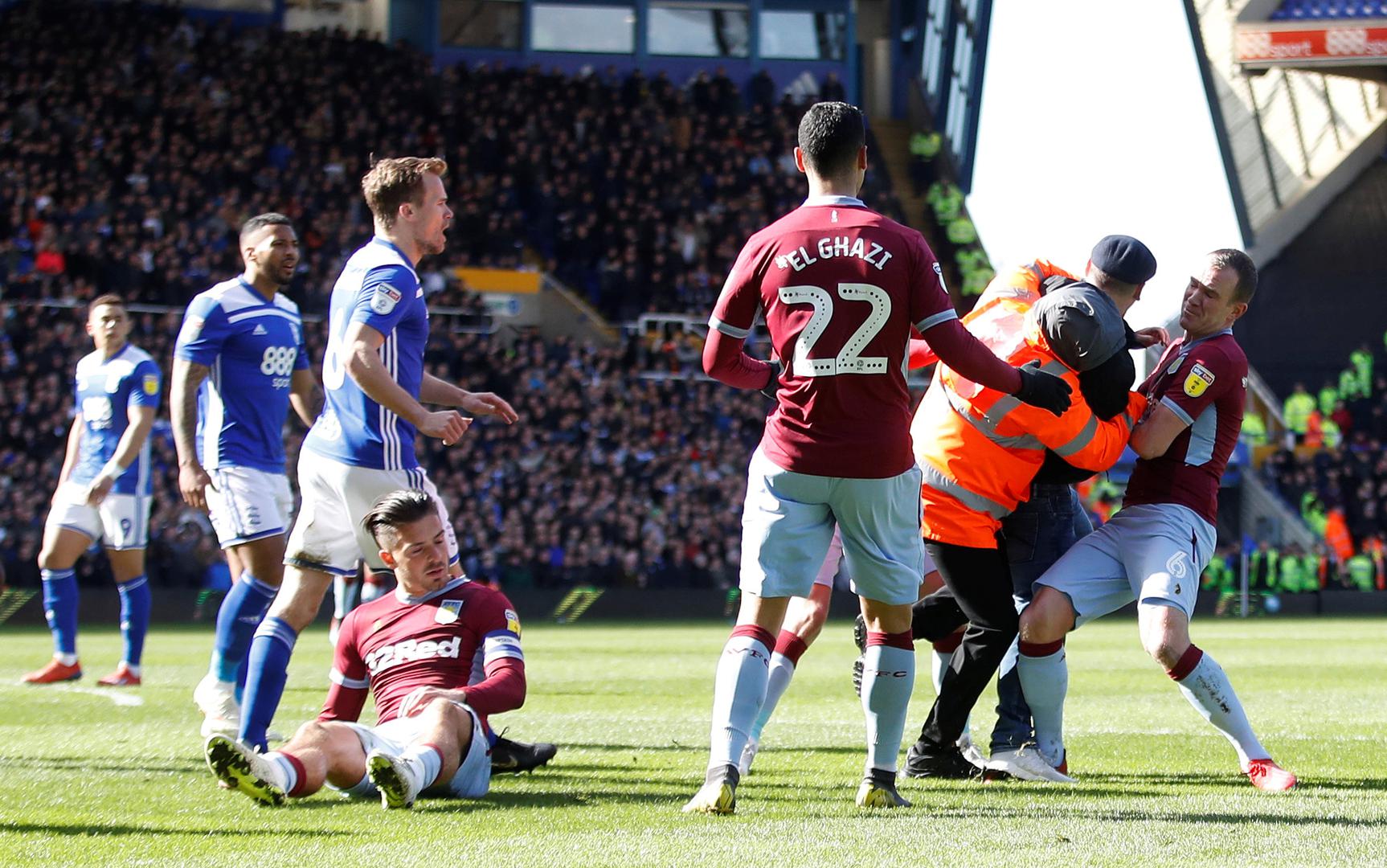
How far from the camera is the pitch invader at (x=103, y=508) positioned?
971cm

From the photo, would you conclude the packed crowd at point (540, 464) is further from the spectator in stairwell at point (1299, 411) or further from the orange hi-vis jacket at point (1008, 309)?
the orange hi-vis jacket at point (1008, 309)

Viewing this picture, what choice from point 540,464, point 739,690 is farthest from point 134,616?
point 540,464

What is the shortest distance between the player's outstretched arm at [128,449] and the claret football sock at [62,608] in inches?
43.2

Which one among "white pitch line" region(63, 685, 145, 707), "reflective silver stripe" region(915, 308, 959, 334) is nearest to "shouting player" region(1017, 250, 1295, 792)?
"reflective silver stripe" region(915, 308, 959, 334)

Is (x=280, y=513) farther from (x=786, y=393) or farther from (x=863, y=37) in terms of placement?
(x=863, y=37)

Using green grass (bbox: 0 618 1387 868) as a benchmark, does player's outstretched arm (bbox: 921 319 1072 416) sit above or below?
above

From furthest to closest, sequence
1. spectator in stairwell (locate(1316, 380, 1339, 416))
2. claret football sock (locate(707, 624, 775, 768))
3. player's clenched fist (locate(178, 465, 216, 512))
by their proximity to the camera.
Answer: spectator in stairwell (locate(1316, 380, 1339, 416)) → player's clenched fist (locate(178, 465, 216, 512)) → claret football sock (locate(707, 624, 775, 768))

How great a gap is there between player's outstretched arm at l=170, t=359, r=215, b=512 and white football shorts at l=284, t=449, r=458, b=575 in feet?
2.57

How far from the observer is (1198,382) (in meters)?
5.65

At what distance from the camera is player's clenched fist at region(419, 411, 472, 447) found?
555 centimetres

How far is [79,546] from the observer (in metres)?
10.1

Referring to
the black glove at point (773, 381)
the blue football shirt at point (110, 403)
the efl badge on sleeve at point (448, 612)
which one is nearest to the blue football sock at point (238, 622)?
the efl badge on sleeve at point (448, 612)

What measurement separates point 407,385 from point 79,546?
199 inches

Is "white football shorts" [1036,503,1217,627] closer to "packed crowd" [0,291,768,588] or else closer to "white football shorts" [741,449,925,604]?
"white football shorts" [741,449,925,604]
